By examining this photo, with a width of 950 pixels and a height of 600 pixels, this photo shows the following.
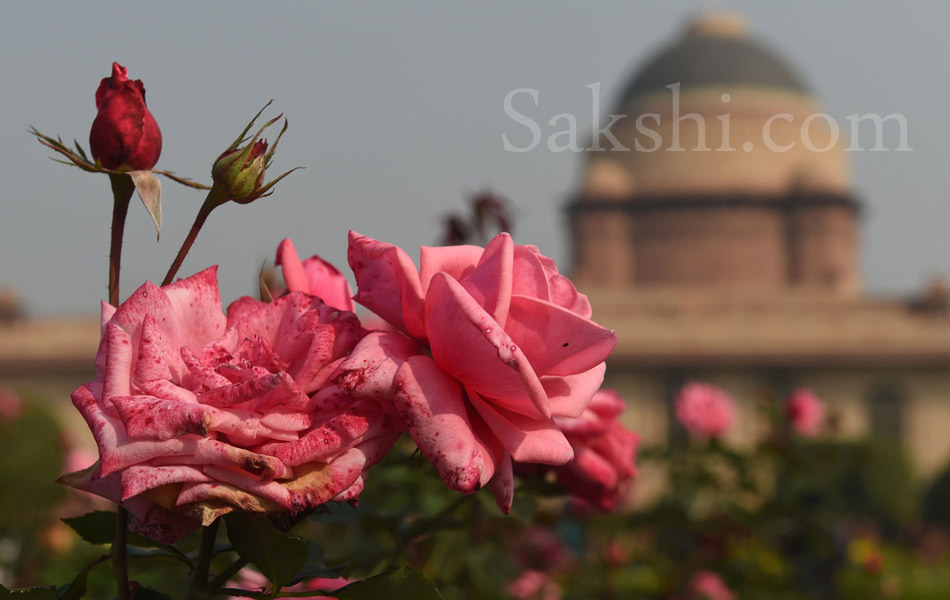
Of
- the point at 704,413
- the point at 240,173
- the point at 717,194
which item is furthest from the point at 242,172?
the point at 717,194

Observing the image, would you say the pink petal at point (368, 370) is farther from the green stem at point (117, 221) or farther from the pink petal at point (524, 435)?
the green stem at point (117, 221)

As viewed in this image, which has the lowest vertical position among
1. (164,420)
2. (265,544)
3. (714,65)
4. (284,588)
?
(284,588)

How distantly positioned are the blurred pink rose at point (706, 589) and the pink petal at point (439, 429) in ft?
11.9

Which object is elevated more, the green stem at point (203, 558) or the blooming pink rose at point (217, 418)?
the blooming pink rose at point (217, 418)

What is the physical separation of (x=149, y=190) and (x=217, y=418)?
0.24m

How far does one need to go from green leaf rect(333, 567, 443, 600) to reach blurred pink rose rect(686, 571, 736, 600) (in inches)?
139

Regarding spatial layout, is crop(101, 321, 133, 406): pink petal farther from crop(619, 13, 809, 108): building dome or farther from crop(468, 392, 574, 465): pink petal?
crop(619, 13, 809, 108): building dome

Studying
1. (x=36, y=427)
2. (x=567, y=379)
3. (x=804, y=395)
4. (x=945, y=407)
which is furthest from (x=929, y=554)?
(x=567, y=379)

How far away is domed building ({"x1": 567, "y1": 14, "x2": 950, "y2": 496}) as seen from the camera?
2698 centimetres

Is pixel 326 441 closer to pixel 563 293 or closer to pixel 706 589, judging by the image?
pixel 563 293

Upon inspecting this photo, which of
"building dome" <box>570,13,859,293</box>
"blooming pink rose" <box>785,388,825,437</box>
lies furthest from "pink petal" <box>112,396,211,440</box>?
"building dome" <box>570,13,859,293</box>

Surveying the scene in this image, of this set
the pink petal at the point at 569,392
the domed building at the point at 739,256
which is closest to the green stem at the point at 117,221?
the pink petal at the point at 569,392

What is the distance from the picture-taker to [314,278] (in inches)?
41.4

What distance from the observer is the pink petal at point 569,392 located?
90 cm
